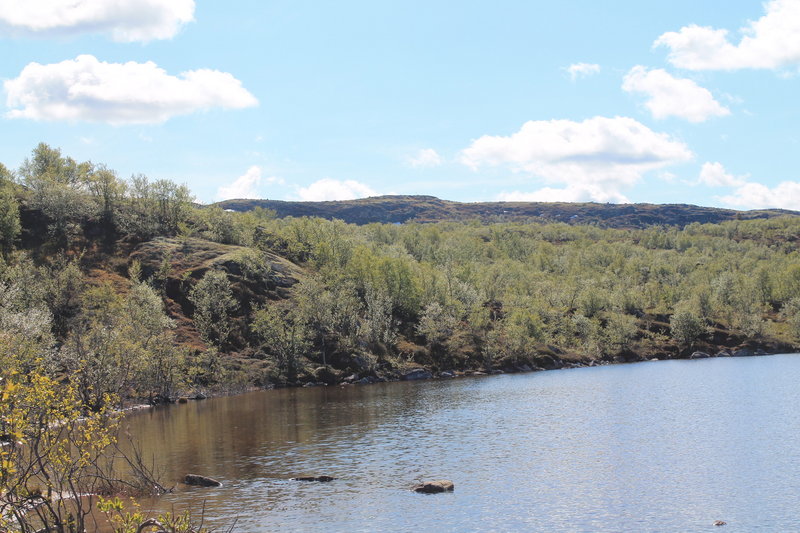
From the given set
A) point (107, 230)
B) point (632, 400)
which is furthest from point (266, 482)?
point (107, 230)

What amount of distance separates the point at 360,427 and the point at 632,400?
143 ft

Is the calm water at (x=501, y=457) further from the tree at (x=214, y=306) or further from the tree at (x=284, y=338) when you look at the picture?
the tree at (x=214, y=306)

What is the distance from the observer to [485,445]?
6438 centimetres

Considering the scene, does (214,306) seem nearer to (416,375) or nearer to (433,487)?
(416,375)

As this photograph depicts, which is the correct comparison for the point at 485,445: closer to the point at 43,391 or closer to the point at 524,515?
the point at 524,515

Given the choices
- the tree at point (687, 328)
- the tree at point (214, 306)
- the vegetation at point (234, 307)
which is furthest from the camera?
the tree at point (687, 328)

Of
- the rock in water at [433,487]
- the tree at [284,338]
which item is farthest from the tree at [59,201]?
the rock in water at [433,487]

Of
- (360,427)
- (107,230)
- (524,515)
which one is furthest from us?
(107,230)

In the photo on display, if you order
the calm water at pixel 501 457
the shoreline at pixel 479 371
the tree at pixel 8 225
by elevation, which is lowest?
the shoreline at pixel 479 371

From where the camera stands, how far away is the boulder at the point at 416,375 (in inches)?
5684

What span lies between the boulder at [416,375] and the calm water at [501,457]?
1336 inches

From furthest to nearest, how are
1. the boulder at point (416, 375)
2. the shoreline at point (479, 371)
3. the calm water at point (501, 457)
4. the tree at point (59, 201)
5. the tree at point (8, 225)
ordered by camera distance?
the tree at point (59, 201)
the tree at point (8, 225)
the boulder at point (416, 375)
the shoreline at point (479, 371)
the calm water at point (501, 457)

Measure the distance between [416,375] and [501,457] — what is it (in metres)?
87.7

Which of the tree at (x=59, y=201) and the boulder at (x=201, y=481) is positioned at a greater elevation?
the tree at (x=59, y=201)
